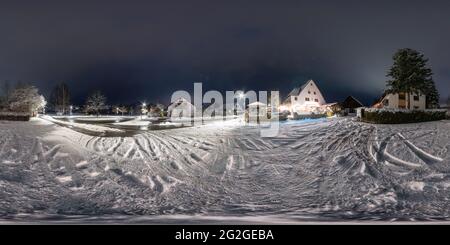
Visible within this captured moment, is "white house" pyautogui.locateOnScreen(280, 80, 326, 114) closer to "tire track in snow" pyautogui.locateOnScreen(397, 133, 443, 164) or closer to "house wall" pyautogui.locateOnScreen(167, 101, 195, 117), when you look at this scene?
"house wall" pyautogui.locateOnScreen(167, 101, 195, 117)

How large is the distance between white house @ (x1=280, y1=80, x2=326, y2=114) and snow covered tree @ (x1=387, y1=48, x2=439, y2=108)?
1336cm

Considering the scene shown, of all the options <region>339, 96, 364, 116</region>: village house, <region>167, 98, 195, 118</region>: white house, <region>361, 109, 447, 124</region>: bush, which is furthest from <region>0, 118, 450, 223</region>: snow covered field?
<region>339, 96, 364, 116</region>: village house

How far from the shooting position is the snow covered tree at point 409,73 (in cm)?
3075

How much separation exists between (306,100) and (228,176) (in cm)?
3226

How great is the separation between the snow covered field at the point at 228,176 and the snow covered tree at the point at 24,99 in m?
9.56

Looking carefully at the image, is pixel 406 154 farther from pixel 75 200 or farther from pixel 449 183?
pixel 75 200

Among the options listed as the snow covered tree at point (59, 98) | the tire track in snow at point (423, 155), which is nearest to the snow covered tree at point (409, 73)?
the tire track in snow at point (423, 155)

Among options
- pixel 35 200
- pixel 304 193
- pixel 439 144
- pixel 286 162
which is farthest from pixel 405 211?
pixel 35 200

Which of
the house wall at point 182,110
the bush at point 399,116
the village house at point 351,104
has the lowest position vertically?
the bush at point 399,116

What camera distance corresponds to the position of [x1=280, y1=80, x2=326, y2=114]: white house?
44672 mm

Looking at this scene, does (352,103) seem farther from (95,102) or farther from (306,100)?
(95,102)

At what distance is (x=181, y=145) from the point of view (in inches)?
857

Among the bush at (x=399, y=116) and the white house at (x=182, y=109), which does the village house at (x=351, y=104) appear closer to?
the bush at (x=399, y=116)

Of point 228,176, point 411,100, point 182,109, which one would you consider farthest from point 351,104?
point 228,176
